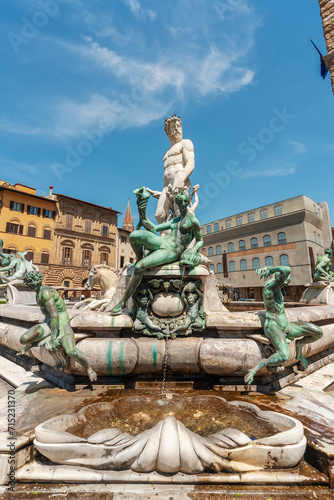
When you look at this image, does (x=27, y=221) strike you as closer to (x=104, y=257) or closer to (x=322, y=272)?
(x=104, y=257)

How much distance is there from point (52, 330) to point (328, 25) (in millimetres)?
18335

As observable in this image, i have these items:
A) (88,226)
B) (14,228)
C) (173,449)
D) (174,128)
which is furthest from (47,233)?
(173,449)

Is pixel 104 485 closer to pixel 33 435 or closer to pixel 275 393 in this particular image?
pixel 33 435

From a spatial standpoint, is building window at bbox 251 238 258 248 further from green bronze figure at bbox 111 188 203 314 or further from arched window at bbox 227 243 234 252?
green bronze figure at bbox 111 188 203 314

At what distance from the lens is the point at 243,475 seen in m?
1.70

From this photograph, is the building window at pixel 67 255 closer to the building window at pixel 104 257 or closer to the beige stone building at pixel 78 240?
the beige stone building at pixel 78 240

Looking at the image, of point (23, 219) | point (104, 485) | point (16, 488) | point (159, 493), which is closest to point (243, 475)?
point (159, 493)

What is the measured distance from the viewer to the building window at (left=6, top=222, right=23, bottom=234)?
31.9m

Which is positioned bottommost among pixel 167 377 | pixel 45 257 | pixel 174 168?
pixel 167 377

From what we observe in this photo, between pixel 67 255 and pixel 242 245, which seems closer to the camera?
pixel 67 255

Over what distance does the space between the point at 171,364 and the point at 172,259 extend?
3.97 feet

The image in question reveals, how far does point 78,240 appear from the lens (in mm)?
37875

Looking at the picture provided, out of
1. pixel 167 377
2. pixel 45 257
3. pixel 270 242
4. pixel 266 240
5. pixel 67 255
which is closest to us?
pixel 167 377

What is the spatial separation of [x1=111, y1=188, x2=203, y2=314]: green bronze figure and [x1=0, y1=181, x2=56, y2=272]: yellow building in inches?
1290
